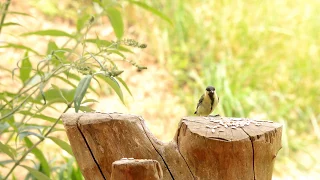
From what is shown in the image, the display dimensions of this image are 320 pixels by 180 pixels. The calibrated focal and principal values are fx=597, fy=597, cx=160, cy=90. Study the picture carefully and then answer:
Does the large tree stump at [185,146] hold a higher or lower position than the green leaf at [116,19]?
lower

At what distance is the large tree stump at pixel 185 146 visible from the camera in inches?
62.7

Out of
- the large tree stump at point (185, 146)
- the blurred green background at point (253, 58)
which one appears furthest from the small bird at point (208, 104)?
the blurred green background at point (253, 58)

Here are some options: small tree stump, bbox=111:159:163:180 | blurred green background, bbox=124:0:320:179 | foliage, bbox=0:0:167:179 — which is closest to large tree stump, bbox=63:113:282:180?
foliage, bbox=0:0:167:179

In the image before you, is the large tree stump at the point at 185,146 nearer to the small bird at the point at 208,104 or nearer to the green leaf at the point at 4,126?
the green leaf at the point at 4,126

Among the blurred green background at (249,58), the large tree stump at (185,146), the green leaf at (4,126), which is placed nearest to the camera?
the large tree stump at (185,146)

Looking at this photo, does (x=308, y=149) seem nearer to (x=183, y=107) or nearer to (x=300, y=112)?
(x=300, y=112)

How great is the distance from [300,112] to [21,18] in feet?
8.88

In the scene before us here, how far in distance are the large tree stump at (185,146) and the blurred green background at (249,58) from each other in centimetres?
319

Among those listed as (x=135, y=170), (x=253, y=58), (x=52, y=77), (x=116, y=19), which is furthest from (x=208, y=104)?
(x=253, y=58)

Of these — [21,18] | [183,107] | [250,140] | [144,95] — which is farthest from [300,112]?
[250,140]

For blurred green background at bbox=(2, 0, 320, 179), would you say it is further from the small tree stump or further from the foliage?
the small tree stump

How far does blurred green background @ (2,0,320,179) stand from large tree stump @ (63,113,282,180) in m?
3.19

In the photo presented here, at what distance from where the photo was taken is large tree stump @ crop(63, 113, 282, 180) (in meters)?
1.59

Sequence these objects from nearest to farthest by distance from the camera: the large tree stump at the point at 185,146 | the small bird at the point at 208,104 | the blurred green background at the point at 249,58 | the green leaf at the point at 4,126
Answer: the large tree stump at the point at 185,146 < the green leaf at the point at 4,126 < the small bird at the point at 208,104 < the blurred green background at the point at 249,58
